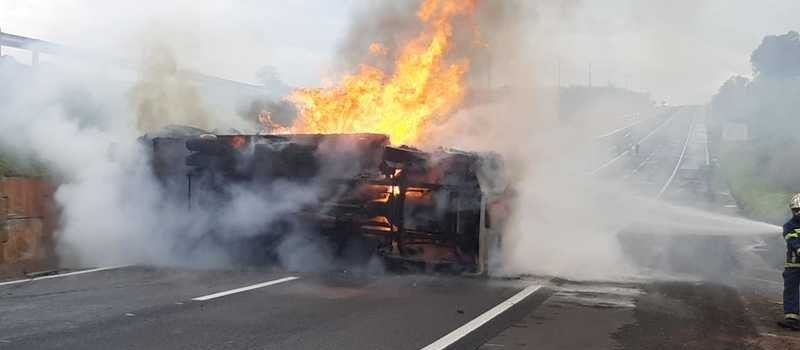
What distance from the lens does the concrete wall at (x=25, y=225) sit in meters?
9.59

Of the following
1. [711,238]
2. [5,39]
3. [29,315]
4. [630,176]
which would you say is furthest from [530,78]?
[630,176]

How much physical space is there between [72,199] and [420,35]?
6.23 meters

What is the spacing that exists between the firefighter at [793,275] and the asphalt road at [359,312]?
Result: 34 centimetres

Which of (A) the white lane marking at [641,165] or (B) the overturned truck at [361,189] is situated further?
(A) the white lane marking at [641,165]

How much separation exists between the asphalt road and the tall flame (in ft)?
10.9

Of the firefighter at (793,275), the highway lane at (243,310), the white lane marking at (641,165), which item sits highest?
the white lane marking at (641,165)

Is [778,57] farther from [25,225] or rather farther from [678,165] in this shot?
[25,225]

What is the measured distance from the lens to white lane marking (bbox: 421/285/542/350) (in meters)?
5.91

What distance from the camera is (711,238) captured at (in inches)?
629

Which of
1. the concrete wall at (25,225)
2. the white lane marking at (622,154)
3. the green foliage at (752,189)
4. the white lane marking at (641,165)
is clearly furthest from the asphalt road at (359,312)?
the white lane marking at (622,154)

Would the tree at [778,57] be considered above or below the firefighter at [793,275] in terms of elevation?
above

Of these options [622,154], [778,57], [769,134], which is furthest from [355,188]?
[622,154]

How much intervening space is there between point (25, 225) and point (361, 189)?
4.51 m

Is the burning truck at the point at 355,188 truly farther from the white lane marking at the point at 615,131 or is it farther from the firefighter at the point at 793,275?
the white lane marking at the point at 615,131
